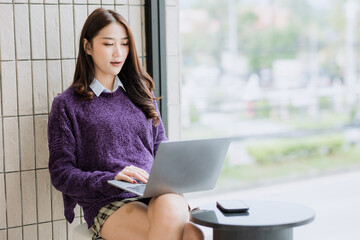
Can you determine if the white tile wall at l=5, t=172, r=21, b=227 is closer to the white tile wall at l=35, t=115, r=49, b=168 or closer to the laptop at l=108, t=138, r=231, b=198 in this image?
the white tile wall at l=35, t=115, r=49, b=168

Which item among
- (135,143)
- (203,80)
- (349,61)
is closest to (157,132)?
(135,143)

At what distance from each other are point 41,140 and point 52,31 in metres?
0.47

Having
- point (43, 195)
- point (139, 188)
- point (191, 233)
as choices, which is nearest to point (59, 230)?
point (43, 195)

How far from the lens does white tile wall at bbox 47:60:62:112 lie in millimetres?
2260

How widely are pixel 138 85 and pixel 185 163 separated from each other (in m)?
0.59

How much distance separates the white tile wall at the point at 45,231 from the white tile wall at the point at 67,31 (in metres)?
0.75

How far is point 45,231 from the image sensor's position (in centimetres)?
231

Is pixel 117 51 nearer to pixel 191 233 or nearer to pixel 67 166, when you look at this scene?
pixel 67 166

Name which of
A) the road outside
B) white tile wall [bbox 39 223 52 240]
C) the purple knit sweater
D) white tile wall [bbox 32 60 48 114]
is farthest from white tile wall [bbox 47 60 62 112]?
the road outside

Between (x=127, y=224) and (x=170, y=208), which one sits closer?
(x=170, y=208)

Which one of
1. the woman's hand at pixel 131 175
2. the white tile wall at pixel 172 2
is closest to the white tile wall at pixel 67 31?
the white tile wall at pixel 172 2

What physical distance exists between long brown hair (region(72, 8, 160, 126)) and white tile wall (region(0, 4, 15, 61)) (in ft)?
1.01

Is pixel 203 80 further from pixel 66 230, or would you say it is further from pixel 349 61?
pixel 66 230

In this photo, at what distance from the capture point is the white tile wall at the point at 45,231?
2297 millimetres
